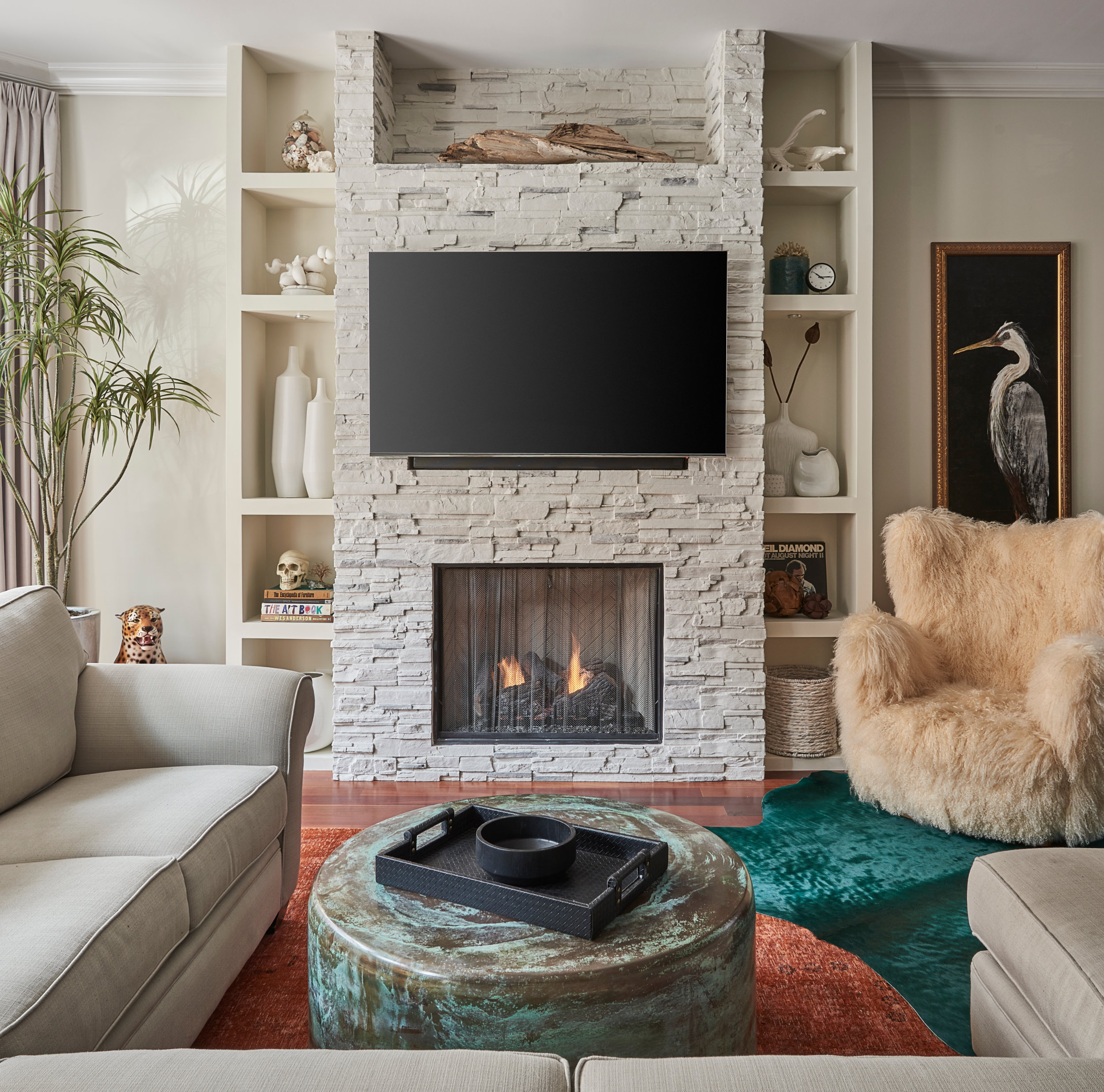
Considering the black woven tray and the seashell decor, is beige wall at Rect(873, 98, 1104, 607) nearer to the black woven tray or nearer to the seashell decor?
the seashell decor

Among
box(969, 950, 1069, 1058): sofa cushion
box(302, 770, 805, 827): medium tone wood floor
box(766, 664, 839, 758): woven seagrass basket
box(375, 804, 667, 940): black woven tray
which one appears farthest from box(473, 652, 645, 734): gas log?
box(969, 950, 1069, 1058): sofa cushion

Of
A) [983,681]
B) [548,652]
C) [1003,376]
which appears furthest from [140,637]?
[1003,376]

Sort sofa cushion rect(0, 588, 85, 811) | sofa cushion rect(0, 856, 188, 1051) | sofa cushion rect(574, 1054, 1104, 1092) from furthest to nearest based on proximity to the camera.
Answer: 1. sofa cushion rect(0, 588, 85, 811)
2. sofa cushion rect(0, 856, 188, 1051)
3. sofa cushion rect(574, 1054, 1104, 1092)

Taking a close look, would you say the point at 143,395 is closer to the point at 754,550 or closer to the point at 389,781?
the point at 389,781

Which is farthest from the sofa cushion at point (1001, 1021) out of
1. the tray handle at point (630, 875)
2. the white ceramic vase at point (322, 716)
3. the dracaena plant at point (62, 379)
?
the dracaena plant at point (62, 379)

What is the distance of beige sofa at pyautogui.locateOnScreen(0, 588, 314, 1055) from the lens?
118cm

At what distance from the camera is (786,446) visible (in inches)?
138

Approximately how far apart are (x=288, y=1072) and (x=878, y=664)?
2311 millimetres

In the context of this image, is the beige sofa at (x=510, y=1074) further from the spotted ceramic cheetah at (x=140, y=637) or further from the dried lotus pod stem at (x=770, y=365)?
the dried lotus pod stem at (x=770, y=365)

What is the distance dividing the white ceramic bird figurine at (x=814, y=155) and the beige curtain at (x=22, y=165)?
3.01 m

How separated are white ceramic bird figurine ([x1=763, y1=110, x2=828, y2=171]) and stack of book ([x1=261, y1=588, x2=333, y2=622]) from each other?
95.7 inches

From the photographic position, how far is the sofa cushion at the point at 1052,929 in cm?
112

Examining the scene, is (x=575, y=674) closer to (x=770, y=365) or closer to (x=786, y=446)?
(x=786, y=446)

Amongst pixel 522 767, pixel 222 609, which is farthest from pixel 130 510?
pixel 522 767
